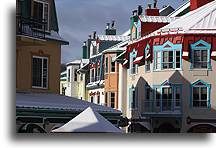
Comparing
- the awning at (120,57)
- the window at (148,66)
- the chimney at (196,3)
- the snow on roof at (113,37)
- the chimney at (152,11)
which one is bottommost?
the window at (148,66)

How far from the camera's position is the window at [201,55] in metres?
3.38

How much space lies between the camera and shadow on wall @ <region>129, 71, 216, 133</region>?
3.13 m

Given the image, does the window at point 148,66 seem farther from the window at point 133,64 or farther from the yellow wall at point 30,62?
the yellow wall at point 30,62

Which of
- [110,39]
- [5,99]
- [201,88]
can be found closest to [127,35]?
[110,39]

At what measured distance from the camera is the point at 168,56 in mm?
3469

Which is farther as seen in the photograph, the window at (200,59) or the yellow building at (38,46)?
the window at (200,59)

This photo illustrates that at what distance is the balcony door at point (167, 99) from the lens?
3.22 m

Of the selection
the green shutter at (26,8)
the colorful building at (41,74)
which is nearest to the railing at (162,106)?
the colorful building at (41,74)

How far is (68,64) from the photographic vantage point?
331cm

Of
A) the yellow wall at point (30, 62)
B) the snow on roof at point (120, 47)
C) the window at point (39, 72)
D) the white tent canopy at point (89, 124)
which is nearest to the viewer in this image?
the white tent canopy at point (89, 124)

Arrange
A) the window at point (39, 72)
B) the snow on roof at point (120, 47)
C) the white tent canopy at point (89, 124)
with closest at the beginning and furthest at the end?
the white tent canopy at point (89, 124) → the window at point (39, 72) → the snow on roof at point (120, 47)

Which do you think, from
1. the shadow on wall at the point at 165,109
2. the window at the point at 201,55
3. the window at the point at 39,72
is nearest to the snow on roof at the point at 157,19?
the window at the point at 201,55

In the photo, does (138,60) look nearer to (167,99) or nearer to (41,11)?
(167,99)

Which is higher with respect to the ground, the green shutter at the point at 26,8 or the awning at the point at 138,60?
the green shutter at the point at 26,8
